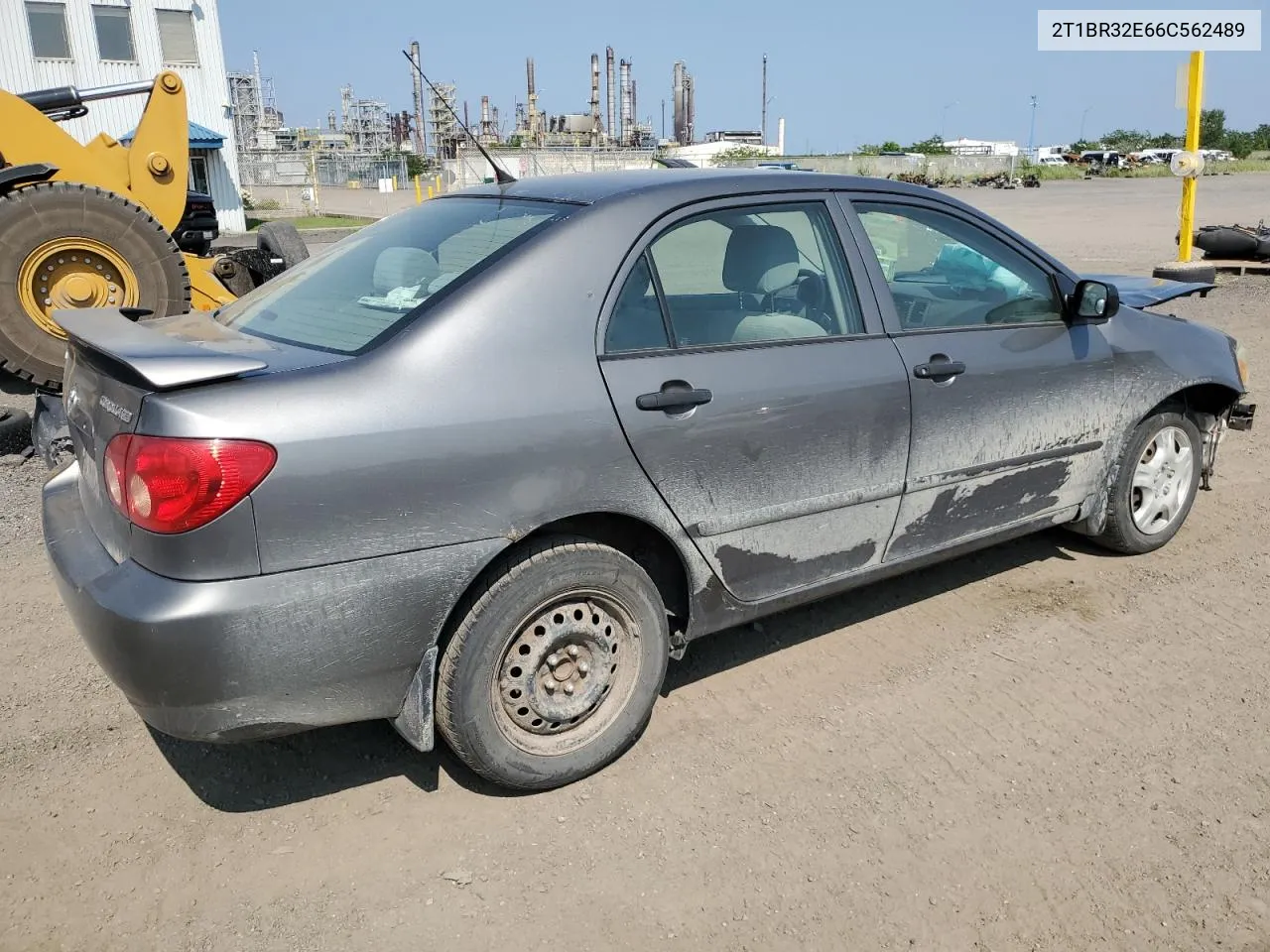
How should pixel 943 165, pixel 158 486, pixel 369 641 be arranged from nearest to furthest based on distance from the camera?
1. pixel 158 486
2. pixel 369 641
3. pixel 943 165

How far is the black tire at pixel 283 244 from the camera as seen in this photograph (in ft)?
27.0

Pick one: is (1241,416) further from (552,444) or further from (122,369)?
(122,369)

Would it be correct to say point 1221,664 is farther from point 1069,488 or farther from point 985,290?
point 985,290

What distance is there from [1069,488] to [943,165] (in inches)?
2396

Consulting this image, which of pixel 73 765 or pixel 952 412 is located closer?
pixel 73 765

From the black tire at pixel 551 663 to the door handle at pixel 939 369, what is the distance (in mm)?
1221

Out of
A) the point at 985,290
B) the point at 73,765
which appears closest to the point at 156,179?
the point at 73,765

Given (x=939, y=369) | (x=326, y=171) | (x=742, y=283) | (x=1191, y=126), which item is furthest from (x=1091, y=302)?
(x=326, y=171)

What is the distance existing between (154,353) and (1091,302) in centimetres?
330

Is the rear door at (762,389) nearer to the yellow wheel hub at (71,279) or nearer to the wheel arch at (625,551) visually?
the wheel arch at (625,551)

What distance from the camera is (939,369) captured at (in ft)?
11.5

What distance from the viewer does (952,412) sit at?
358 centimetres

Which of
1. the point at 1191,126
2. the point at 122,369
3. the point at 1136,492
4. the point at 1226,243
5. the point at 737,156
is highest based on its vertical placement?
the point at 737,156

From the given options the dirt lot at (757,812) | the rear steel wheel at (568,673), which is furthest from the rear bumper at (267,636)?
the dirt lot at (757,812)
